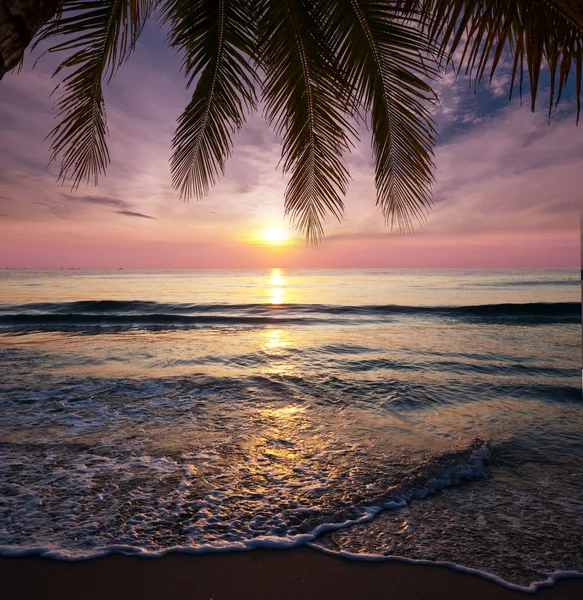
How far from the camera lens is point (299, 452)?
3.62 m

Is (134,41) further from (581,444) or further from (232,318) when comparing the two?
(232,318)

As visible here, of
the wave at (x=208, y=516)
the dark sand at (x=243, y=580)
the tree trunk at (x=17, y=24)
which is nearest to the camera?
the tree trunk at (x=17, y=24)

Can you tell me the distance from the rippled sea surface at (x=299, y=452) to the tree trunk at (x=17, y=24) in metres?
2.40

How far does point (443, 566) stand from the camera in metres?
2.17

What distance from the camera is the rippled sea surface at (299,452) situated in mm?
2426

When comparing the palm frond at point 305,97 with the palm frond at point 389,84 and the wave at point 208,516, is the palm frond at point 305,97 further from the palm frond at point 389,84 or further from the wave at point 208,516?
the wave at point 208,516

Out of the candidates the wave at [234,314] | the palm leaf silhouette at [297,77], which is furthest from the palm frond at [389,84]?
the wave at [234,314]

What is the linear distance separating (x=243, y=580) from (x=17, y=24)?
2620 millimetres

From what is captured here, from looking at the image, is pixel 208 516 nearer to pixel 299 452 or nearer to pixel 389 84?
pixel 299 452

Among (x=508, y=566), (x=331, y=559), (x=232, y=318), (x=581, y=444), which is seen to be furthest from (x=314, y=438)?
(x=232, y=318)

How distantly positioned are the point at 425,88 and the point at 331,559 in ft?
11.1

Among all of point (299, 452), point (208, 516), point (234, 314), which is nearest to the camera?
point (208, 516)

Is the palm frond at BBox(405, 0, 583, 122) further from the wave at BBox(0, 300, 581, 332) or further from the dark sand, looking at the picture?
the wave at BBox(0, 300, 581, 332)

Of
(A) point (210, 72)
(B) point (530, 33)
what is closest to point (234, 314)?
(A) point (210, 72)
